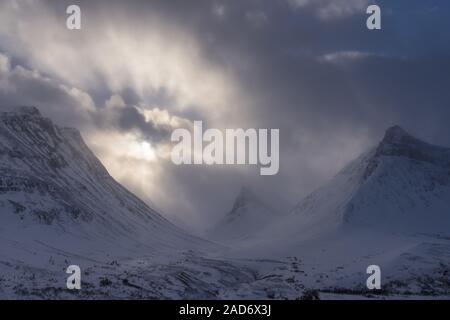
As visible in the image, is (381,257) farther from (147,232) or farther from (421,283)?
(147,232)

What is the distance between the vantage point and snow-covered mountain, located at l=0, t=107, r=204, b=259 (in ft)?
429

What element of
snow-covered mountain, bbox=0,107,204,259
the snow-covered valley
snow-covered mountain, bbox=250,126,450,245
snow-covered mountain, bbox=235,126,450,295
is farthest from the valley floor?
snow-covered mountain, bbox=250,126,450,245

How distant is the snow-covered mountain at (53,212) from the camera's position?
429ft

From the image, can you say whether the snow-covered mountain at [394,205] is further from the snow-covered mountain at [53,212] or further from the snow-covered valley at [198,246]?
the snow-covered mountain at [53,212]

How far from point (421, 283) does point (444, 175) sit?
4881 inches

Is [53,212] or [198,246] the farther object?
[198,246]

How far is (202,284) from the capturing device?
265 feet

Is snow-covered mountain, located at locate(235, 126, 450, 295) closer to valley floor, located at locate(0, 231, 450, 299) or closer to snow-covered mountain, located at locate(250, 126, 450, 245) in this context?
snow-covered mountain, located at locate(250, 126, 450, 245)

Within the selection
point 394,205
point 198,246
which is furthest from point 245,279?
point 394,205

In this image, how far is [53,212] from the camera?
150 metres

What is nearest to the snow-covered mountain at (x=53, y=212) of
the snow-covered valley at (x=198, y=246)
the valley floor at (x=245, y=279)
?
Result: the snow-covered valley at (x=198, y=246)

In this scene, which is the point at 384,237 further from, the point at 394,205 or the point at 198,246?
the point at 198,246
